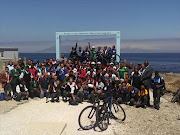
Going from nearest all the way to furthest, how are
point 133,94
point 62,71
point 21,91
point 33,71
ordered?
point 133,94 < point 21,91 < point 33,71 < point 62,71

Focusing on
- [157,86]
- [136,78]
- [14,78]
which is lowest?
[157,86]

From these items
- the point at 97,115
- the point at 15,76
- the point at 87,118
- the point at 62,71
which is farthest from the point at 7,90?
the point at 97,115

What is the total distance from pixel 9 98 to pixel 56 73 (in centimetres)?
257

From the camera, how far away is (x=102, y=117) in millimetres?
7086

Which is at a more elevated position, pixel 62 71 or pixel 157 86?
pixel 62 71

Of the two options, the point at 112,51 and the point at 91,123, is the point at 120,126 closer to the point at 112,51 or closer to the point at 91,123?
the point at 91,123

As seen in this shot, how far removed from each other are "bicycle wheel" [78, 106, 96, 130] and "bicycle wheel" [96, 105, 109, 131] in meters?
0.16

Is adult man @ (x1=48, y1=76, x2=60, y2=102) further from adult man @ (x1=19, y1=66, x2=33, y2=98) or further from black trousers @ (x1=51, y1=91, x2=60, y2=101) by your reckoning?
adult man @ (x1=19, y1=66, x2=33, y2=98)

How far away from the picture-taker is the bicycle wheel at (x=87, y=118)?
6931 millimetres

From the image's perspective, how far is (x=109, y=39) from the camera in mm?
15805

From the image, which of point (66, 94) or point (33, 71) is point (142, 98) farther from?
point (33, 71)

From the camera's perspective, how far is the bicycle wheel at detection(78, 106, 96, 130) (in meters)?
6.93

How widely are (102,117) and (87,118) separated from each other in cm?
49

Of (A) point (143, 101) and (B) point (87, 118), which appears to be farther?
(A) point (143, 101)
